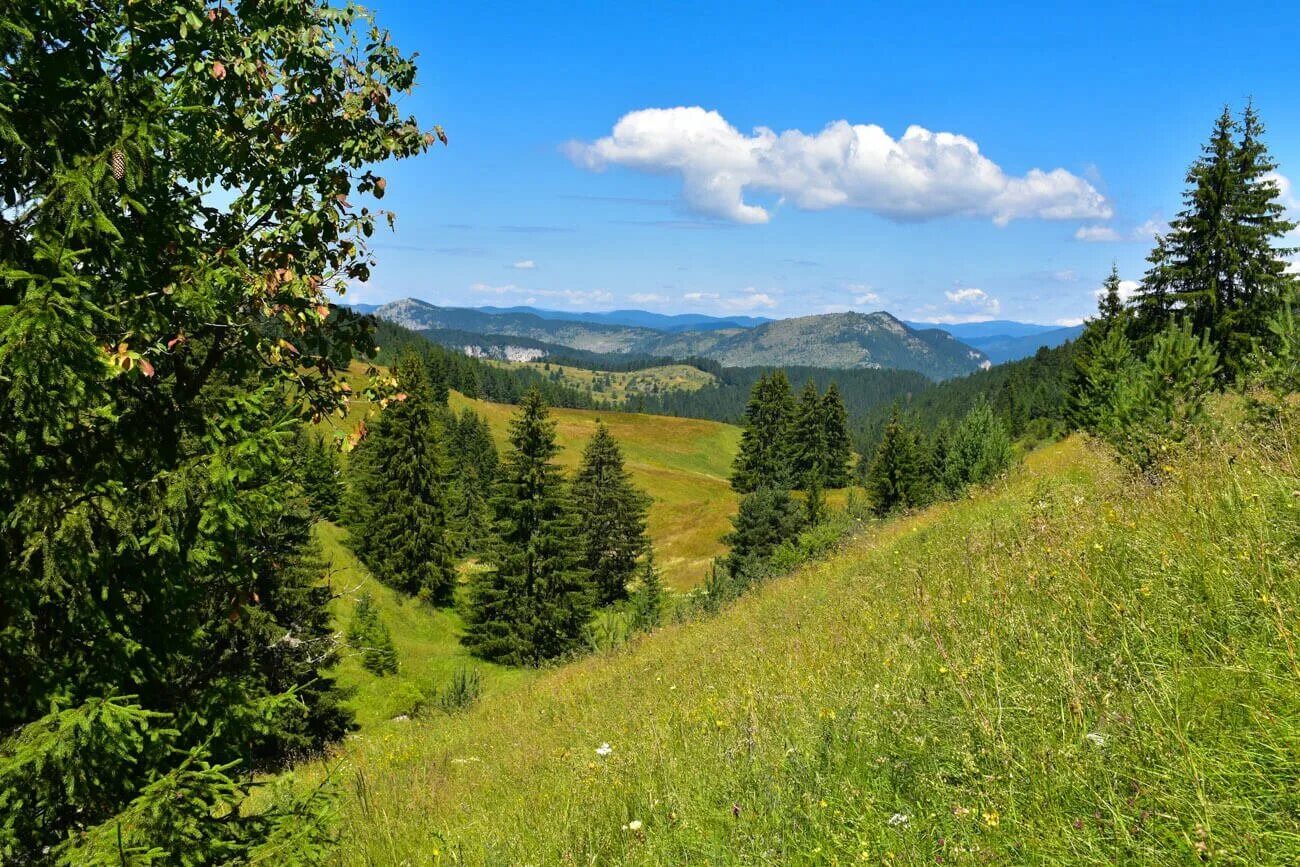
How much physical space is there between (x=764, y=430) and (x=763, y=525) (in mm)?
31978

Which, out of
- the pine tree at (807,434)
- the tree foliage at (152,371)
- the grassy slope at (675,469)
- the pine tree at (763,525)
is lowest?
the grassy slope at (675,469)

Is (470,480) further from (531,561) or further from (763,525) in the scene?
(763,525)

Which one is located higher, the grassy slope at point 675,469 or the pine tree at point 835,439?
the pine tree at point 835,439

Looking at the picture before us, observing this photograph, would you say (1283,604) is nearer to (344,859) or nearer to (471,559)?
(344,859)

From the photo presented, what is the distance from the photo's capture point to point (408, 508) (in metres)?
40.4

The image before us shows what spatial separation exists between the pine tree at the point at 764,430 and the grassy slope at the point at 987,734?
62689mm

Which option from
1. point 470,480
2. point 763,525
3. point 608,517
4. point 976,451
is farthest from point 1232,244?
point 470,480

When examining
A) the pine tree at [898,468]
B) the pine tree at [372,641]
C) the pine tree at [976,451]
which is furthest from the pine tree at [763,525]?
the pine tree at [372,641]

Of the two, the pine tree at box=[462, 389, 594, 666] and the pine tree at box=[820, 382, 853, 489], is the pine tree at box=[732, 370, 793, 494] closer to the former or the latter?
the pine tree at box=[820, 382, 853, 489]

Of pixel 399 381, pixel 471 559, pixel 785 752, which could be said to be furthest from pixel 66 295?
pixel 471 559

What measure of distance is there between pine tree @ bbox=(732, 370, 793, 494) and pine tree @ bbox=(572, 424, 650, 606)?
2263 cm

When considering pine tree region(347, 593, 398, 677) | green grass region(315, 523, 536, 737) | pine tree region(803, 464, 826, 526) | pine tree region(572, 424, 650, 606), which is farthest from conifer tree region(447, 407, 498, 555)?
pine tree region(803, 464, 826, 526)

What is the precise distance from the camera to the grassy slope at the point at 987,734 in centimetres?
243

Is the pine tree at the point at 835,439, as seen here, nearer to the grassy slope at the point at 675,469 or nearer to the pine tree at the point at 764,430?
the pine tree at the point at 764,430
